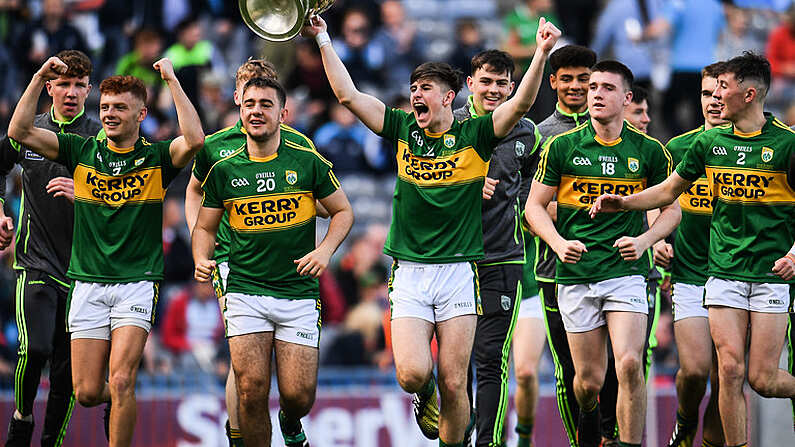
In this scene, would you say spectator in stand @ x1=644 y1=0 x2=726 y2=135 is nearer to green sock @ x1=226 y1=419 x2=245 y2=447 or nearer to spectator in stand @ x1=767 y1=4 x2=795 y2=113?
spectator in stand @ x1=767 y1=4 x2=795 y2=113

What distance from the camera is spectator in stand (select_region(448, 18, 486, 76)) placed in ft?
59.3

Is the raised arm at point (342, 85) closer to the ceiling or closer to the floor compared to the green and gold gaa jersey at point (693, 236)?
closer to the ceiling

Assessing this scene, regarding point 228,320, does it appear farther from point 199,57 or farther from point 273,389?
point 199,57

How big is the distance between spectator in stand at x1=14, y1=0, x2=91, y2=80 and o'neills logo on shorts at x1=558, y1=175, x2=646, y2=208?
9.52 m

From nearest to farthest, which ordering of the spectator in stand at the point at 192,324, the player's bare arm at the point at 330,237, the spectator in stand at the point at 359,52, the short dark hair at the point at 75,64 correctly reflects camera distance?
the player's bare arm at the point at 330,237, the short dark hair at the point at 75,64, the spectator in stand at the point at 192,324, the spectator in stand at the point at 359,52

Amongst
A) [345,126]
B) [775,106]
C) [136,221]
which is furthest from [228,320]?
[775,106]

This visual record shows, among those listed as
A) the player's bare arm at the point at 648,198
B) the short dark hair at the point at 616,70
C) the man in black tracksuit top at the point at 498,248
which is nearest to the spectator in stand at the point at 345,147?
the man in black tracksuit top at the point at 498,248

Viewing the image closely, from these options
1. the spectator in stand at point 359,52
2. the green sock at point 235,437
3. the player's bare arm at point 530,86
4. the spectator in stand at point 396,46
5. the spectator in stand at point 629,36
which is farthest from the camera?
the spectator in stand at point 396,46

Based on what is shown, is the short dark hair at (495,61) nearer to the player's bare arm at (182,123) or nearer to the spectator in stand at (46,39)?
the player's bare arm at (182,123)

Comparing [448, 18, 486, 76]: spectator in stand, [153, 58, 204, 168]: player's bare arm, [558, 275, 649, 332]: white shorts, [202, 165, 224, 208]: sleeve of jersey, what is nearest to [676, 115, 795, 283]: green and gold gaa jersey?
[558, 275, 649, 332]: white shorts

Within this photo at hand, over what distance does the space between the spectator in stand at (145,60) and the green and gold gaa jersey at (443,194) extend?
8.25 metres

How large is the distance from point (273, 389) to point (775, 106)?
34.1 ft

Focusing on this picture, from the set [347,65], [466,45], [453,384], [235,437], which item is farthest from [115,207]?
[466,45]

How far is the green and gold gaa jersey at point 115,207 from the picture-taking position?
30.2 feet
